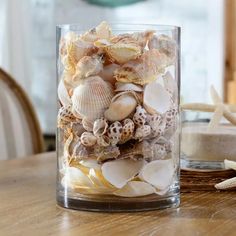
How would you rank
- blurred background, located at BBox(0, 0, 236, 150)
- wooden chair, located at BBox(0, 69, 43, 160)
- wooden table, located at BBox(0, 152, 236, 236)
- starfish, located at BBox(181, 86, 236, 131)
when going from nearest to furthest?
1. wooden table, located at BBox(0, 152, 236, 236)
2. starfish, located at BBox(181, 86, 236, 131)
3. wooden chair, located at BBox(0, 69, 43, 160)
4. blurred background, located at BBox(0, 0, 236, 150)

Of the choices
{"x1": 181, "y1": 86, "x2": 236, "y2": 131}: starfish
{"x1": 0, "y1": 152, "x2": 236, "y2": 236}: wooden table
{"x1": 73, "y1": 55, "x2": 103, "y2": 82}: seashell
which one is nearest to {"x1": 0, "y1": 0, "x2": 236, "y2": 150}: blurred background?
{"x1": 181, "y1": 86, "x2": 236, "y2": 131}: starfish

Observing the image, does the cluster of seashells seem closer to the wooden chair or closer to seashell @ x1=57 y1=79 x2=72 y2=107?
seashell @ x1=57 y1=79 x2=72 y2=107

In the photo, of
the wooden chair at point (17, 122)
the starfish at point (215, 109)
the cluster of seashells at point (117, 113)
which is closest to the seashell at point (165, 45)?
the cluster of seashells at point (117, 113)

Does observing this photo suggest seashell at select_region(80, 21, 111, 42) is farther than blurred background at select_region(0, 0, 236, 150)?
No

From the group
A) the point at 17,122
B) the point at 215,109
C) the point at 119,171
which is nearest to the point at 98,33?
the point at 119,171

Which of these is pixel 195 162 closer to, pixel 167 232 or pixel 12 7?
pixel 167 232

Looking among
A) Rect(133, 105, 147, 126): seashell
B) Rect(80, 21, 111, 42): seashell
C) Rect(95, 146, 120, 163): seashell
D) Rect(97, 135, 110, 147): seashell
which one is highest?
Rect(80, 21, 111, 42): seashell

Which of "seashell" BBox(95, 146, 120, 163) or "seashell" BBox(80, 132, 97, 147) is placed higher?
"seashell" BBox(80, 132, 97, 147)

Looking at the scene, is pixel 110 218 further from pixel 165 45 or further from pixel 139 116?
pixel 165 45
